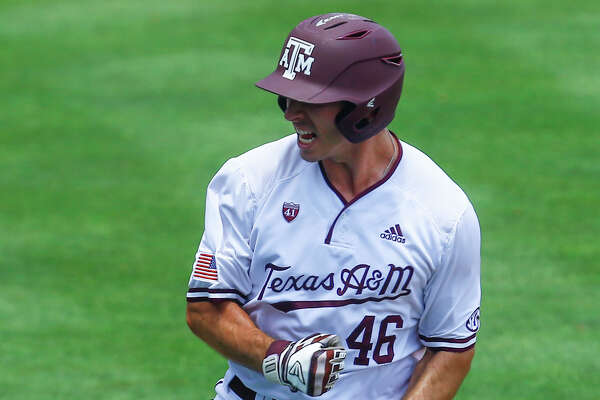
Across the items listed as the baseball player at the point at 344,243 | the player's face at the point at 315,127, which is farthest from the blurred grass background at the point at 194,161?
the player's face at the point at 315,127

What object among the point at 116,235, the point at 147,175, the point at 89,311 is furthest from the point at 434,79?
the point at 89,311

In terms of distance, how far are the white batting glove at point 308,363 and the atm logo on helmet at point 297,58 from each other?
0.93 metres

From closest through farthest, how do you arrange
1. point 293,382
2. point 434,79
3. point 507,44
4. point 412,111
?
1. point 293,382
2. point 412,111
3. point 434,79
4. point 507,44

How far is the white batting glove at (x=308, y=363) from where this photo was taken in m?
4.04

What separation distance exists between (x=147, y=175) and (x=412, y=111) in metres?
2.75

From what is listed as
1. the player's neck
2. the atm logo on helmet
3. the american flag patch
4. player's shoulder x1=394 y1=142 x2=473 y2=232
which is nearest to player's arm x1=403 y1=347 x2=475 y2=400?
player's shoulder x1=394 y1=142 x2=473 y2=232

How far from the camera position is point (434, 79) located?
1208 cm

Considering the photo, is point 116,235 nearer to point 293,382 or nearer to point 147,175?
point 147,175

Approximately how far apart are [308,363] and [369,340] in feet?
1.35

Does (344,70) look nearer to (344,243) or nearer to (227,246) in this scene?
(344,243)

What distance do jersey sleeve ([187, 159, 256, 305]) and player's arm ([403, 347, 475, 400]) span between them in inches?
29.7

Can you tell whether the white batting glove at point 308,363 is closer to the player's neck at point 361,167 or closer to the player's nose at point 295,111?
the player's neck at point 361,167

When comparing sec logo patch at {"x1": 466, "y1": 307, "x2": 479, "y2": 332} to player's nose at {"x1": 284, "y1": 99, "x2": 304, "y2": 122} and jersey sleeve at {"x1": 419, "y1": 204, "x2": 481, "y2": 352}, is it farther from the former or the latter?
player's nose at {"x1": 284, "y1": 99, "x2": 304, "y2": 122}

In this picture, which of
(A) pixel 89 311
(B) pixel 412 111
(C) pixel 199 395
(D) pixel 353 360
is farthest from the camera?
(B) pixel 412 111
